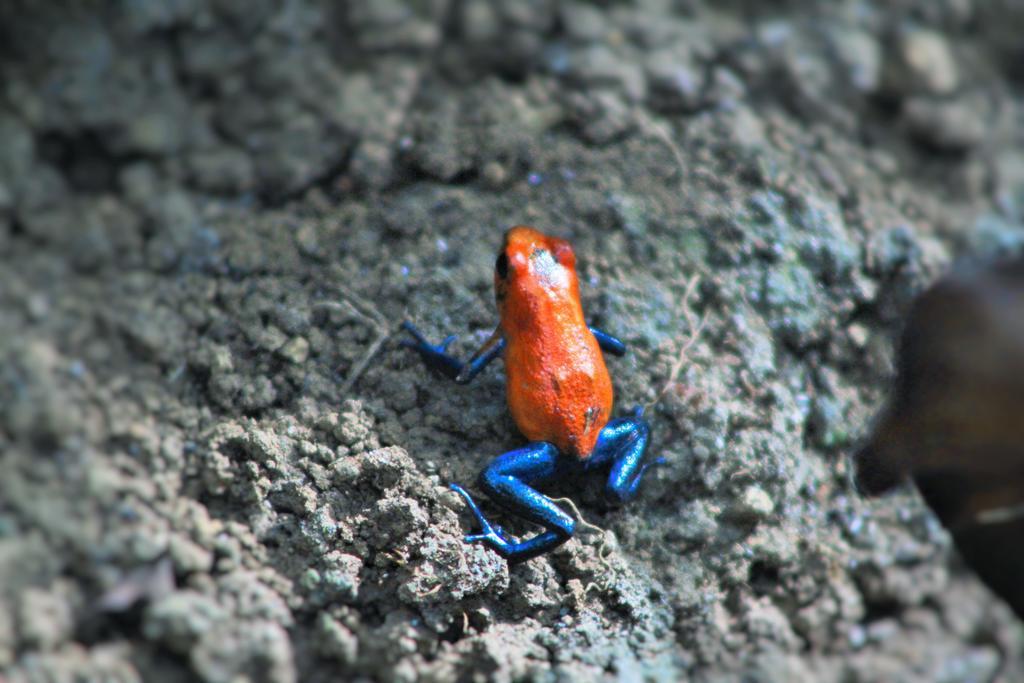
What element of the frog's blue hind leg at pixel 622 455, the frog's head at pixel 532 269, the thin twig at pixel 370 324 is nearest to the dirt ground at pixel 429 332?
the thin twig at pixel 370 324

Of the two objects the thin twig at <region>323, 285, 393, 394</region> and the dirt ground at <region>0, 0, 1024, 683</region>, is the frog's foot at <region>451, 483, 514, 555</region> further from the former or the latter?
the thin twig at <region>323, 285, 393, 394</region>

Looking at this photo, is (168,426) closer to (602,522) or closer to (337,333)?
(337,333)

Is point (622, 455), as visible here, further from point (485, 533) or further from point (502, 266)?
point (502, 266)

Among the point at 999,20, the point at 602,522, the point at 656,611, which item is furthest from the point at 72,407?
the point at 999,20

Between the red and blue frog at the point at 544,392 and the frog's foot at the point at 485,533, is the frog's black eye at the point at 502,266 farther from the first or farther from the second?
the frog's foot at the point at 485,533

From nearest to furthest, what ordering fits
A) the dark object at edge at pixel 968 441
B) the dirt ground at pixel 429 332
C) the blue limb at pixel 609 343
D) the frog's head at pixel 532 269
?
the dirt ground at pixel 429 332, the frog's head at pixel 532 269, the blue limb at pixel 609 343, the dark object at edge at pixel 968 441

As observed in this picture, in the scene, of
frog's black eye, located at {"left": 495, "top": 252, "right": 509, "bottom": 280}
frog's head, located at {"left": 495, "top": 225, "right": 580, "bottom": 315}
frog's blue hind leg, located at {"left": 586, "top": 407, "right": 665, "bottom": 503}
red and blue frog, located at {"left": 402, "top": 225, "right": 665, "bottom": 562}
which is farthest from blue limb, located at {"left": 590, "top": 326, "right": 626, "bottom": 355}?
frog's black eye, located at {"left": 495, "top": 252, "right": 509, "bottom": 280}

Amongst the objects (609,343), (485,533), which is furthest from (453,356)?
(485,533)
